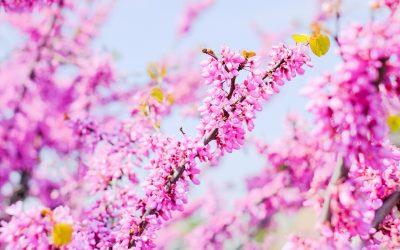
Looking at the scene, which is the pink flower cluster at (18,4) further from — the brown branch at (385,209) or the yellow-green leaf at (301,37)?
the brown branch at (385,209)

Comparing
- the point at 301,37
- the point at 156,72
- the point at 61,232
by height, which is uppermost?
the point at 156,72

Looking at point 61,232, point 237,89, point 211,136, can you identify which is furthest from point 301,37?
point 61,232

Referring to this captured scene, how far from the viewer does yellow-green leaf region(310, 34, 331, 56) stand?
8.18ft

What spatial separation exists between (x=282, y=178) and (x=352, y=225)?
5.43 meters

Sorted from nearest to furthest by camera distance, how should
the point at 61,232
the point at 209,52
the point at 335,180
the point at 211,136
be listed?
the point at 335,180, the point at 61,232, the point at 209,52, the point at 211,136

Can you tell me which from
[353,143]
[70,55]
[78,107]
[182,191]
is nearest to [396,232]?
[353,143]

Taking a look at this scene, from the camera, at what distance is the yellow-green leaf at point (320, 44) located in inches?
98.1

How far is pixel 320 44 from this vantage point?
2535mm

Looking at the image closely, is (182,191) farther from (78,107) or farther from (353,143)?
(78,107)

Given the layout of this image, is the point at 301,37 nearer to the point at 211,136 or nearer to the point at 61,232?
the point at 211,136

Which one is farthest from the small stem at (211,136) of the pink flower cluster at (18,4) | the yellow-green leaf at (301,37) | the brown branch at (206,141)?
the pink flower cluster at (18,4)

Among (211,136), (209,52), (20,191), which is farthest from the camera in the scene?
(20,191)

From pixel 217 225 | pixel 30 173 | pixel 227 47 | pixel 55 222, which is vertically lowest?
pixel 55 222

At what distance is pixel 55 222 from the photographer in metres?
2.46
